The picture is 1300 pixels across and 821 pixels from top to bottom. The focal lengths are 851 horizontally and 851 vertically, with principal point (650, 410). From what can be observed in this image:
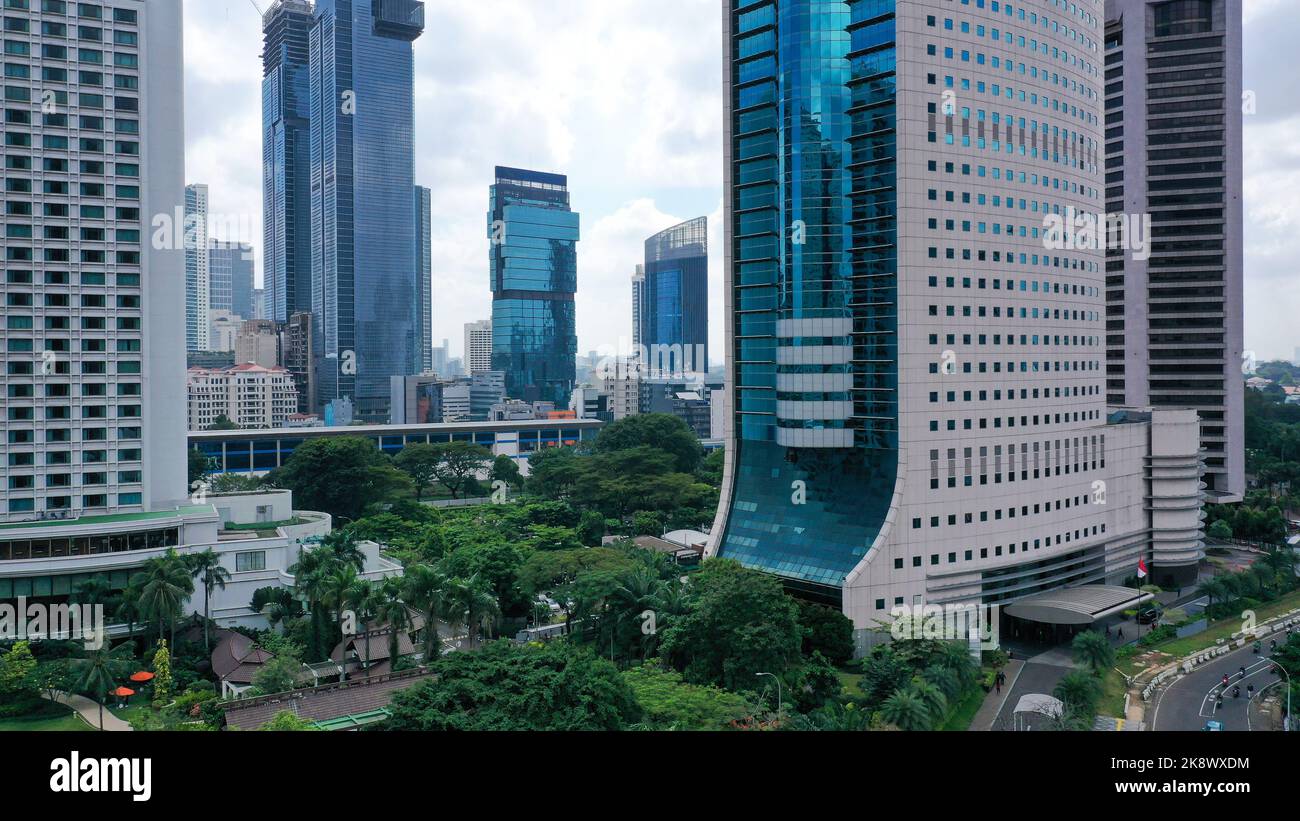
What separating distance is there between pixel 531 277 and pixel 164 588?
13824 cm

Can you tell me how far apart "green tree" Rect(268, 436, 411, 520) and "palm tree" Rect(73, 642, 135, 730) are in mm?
36013

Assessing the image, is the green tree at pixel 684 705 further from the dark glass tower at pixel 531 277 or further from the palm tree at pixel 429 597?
the dark glass tower at pixel 531 277

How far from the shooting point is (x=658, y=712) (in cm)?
2838

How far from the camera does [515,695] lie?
81.3 feet

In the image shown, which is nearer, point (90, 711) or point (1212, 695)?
point (90, 711)

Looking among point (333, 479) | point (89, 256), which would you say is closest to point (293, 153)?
point (333, 479)

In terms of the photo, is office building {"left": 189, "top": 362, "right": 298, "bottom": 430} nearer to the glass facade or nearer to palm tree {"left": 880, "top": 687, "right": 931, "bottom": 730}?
the glass facade

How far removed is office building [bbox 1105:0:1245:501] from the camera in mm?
79125

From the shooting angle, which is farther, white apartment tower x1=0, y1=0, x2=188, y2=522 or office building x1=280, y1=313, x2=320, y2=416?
office building x1=280, y1=313, x2=320, y2=416

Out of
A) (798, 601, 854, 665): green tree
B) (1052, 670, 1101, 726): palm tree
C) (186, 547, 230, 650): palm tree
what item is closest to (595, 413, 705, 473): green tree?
(798, 601, 854, 665): green tree

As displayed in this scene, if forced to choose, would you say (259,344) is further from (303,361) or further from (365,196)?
(365,196)

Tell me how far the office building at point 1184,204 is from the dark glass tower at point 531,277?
364 ft

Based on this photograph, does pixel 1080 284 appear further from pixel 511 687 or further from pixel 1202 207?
pixel 511 687

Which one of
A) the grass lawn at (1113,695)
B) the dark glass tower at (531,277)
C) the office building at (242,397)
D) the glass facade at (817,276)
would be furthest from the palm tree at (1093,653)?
the dark glass tower at (531,277)
